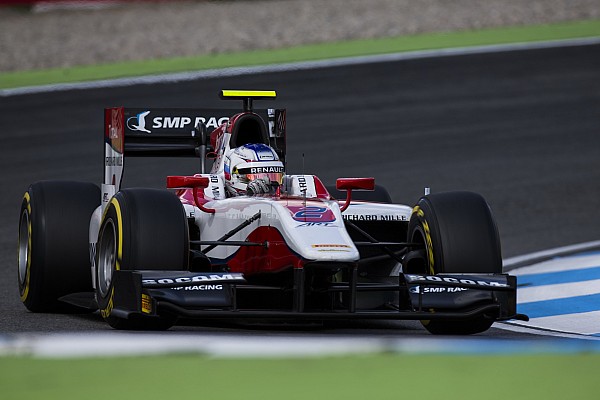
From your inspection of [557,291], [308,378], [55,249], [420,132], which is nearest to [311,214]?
[55,249]

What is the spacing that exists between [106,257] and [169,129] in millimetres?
2313

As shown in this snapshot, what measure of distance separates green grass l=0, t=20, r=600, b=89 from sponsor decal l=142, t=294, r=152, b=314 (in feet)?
45.3

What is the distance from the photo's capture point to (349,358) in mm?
6008

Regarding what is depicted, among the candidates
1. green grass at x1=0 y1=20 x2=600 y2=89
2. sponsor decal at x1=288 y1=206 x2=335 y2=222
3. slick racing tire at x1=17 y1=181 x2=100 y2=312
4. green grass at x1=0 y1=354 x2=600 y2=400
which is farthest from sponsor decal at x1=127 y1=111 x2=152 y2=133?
green grass at x1=0 y1=20 x2=600 y2=89

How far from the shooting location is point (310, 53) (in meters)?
23.2

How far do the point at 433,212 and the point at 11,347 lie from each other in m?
3.29

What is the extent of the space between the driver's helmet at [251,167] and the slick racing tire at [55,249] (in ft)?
4.11

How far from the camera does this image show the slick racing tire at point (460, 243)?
8.52 meters

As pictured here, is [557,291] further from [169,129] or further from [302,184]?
[169,129]

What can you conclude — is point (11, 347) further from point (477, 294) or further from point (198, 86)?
point (198, 86)

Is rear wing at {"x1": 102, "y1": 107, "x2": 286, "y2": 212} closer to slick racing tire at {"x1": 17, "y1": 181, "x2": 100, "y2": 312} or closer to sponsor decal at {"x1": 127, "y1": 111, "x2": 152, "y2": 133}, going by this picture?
sponsor decal at {"x1": 127, "y1": 111, "x2": 152, "y2": 133}

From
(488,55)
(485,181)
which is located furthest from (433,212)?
(488,55)

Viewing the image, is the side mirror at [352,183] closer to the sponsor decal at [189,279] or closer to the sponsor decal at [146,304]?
the sponsor decal at [189,279]

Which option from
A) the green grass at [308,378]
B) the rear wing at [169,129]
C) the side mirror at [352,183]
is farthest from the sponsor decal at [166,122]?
the green grass at [308,378]
